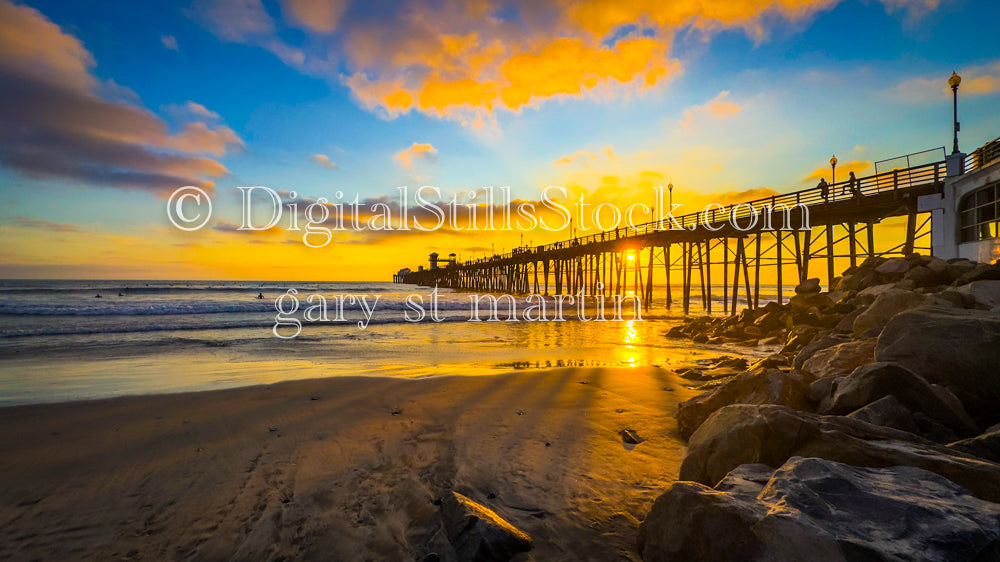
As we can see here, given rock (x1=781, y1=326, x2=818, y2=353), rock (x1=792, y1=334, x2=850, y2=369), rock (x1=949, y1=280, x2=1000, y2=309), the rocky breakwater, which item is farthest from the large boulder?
the rocky breakwater

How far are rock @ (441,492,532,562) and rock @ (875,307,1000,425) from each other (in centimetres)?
456

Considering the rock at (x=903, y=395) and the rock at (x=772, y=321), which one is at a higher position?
the rock at (x=903, y=395)

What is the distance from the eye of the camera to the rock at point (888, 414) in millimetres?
3619

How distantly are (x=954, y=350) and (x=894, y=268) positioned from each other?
33.2 feet

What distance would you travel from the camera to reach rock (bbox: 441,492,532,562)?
111 inches

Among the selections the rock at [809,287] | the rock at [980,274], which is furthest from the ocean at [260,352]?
the rock at [980,274]

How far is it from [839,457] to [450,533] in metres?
2.75

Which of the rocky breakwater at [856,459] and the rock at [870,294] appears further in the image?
the rock at [870,294]

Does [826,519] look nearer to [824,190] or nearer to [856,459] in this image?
[856,459]

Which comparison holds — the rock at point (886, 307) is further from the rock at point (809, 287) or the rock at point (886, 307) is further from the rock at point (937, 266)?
the rock at point (809, 287)

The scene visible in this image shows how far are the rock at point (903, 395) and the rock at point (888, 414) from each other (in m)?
0.17

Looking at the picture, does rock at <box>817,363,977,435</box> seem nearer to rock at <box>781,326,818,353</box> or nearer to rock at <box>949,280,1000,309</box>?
rock at <box>949,280,1000,309</box>

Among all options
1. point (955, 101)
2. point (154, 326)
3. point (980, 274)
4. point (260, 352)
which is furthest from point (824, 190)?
point (154, 326)

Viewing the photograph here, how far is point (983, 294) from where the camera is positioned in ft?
23.9
